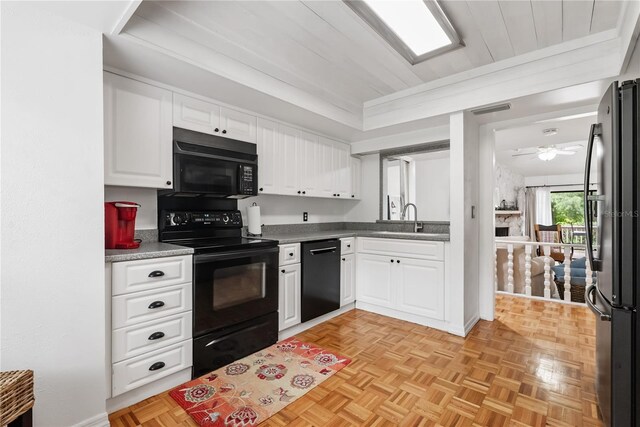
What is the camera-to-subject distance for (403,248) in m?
3.20

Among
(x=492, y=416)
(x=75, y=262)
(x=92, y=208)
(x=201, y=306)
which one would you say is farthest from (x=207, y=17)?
(x=492, y=416)

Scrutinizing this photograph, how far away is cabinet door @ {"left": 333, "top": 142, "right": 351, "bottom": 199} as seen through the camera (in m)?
3.86

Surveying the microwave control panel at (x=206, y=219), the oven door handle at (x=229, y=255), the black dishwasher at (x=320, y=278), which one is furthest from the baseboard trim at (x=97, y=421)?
the black dishwasher at (x=320, y=278)

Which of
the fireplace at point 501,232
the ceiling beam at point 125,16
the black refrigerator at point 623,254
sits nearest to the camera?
the black refrigerator at point 623,254

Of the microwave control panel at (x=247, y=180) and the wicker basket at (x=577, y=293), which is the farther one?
the wicker basket at (x=577, y=293)

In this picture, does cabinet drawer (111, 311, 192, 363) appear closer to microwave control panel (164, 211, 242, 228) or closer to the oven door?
the oven door

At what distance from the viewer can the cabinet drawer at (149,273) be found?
175cm

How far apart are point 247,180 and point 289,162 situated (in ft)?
2.16

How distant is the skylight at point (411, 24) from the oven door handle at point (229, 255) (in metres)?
1.79

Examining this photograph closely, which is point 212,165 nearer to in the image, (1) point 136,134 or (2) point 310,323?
(1) point 136,134

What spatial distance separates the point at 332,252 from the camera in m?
3.22

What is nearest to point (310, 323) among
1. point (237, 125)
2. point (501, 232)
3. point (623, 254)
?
point (237, 125)

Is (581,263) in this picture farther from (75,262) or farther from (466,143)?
(75,262)

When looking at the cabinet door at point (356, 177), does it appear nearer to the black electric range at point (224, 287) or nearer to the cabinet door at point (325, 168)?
the cabinet door at point (325, 168)
